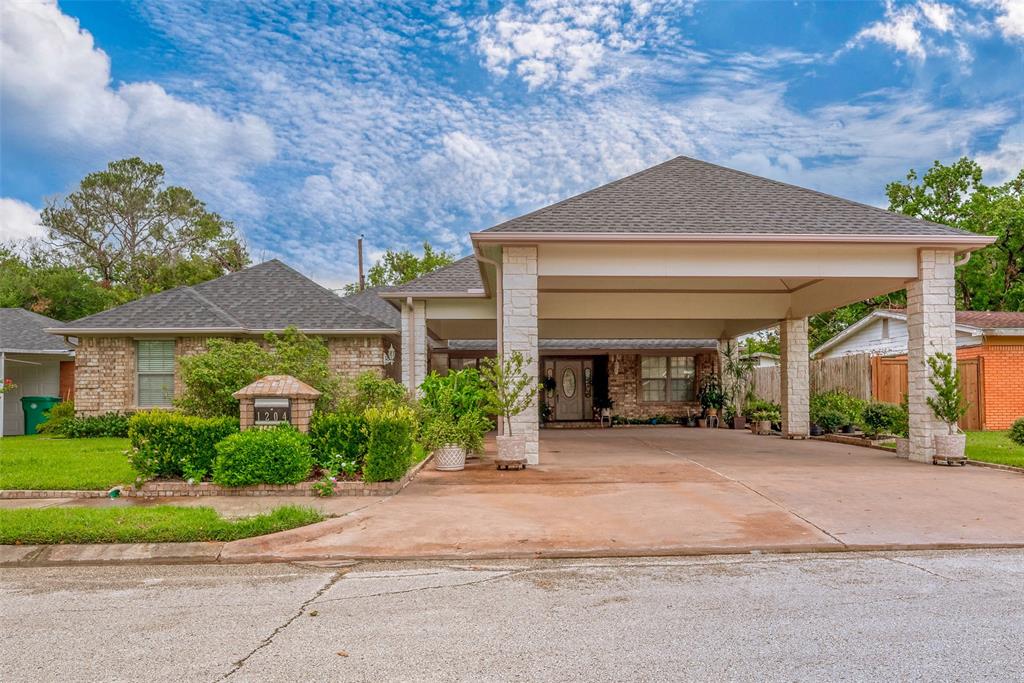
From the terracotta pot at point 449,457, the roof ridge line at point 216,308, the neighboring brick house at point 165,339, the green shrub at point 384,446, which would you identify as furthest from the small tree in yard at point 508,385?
the roof ridge line at point 216,308

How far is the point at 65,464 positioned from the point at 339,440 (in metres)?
5.12

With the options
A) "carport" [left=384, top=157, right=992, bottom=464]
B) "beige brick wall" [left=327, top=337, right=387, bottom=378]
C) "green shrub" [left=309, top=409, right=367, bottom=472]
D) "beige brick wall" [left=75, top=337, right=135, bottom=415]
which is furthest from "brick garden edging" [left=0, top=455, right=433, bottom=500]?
"beige brick wall" [left=75, top=337, right=135, bottom=415]

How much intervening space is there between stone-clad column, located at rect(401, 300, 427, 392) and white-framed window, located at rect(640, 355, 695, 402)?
32.7 ft

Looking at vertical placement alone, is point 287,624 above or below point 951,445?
below

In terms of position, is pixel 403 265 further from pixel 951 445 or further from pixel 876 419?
pixel 951 445

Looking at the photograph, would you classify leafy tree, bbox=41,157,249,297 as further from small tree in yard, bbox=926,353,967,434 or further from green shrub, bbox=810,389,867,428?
small tree in yard, bbox=926,353,967,434

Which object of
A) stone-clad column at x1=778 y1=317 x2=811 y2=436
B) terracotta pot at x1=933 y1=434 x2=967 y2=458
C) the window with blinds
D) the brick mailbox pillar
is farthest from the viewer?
stone-clad column at x1=778 y1=317 x2=811 y2=436

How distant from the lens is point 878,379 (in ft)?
66.4

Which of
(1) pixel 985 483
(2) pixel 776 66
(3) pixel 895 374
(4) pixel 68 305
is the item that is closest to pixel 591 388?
(3) pixel 895 374

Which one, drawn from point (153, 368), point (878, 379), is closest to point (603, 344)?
point (878, 379)

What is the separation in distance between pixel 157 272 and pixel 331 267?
9048 mm

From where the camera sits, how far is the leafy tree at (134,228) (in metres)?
37.1

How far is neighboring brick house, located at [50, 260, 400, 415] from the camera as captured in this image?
16844 mm

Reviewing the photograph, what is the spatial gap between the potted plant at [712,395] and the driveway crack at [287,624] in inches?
720
